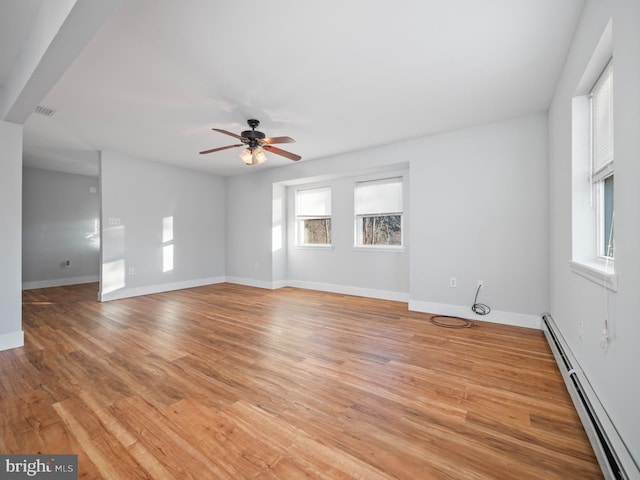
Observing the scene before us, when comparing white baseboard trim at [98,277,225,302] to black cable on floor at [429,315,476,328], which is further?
white baseboard trim at [98,277,225,302]

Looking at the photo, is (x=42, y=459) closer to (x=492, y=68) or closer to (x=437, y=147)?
(x=492, y=68)

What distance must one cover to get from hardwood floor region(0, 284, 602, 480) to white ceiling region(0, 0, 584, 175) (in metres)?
2.55

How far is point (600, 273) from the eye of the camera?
155 centimetres

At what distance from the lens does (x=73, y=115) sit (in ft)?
11.3

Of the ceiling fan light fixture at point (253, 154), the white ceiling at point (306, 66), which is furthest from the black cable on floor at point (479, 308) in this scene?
the ceiling fan light fixture at point (253, 154)

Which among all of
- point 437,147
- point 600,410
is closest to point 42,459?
point 600,410

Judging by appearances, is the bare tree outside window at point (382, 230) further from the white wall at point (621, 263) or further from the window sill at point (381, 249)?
the white wall at point (621, 263)

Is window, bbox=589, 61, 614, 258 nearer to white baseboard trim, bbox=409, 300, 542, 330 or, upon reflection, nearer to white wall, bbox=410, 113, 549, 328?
white wall, bbox=410, 113, 549, 328

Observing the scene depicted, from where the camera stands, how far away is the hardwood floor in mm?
1389

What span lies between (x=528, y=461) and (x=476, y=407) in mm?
444

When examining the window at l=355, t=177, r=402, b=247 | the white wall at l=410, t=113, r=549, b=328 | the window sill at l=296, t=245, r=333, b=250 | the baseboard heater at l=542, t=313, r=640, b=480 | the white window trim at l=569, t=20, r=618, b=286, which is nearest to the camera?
the baseboard heater at l=542, t=313, r=640, b=480

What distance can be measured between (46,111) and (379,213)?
15.7 feet

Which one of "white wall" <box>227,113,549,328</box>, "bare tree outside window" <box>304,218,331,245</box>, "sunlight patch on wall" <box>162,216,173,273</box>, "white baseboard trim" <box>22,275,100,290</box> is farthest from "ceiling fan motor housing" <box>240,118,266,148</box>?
"white baseboard trim" <box>22,275,100,290</box>

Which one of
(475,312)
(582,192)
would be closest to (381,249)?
(475,312)
